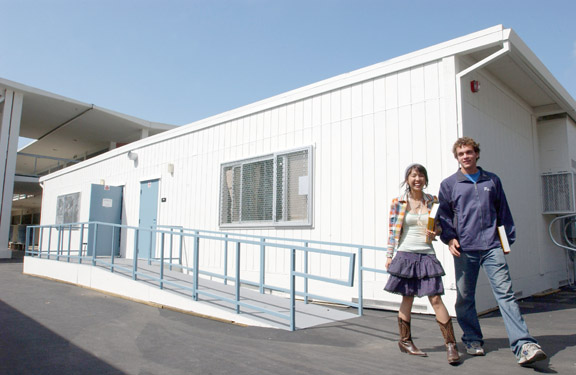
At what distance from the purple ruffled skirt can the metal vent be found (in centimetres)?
515

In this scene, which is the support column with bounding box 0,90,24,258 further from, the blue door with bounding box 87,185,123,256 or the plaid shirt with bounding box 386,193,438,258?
the plaid shirt with bounding box 386,193,438,258

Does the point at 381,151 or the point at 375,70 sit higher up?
the point at 375,70

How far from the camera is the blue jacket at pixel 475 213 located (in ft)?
10.2

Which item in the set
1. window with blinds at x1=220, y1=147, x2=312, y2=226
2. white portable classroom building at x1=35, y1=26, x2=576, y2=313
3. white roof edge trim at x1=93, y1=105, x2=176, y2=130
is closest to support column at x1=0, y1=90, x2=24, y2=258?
white roof edge trim at x1=93, y1=105, x2=176, y2=130

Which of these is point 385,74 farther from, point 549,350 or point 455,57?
point 549,350

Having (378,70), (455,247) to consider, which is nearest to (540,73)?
(378,70)

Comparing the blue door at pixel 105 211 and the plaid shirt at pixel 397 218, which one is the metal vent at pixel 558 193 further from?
the blue door at pixel 105 211

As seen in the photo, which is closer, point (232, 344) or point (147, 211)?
point (232, 344)

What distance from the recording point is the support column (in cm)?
1556

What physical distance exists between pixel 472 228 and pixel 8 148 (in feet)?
58.0

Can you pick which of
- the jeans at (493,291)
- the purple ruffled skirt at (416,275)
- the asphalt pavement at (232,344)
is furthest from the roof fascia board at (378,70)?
the asphalt pavement at (232,344)

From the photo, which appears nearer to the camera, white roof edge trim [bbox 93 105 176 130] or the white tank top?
the white tank top

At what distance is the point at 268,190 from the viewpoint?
6.96 m

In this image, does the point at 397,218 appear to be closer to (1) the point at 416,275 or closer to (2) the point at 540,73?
(1) the point at 416,275
